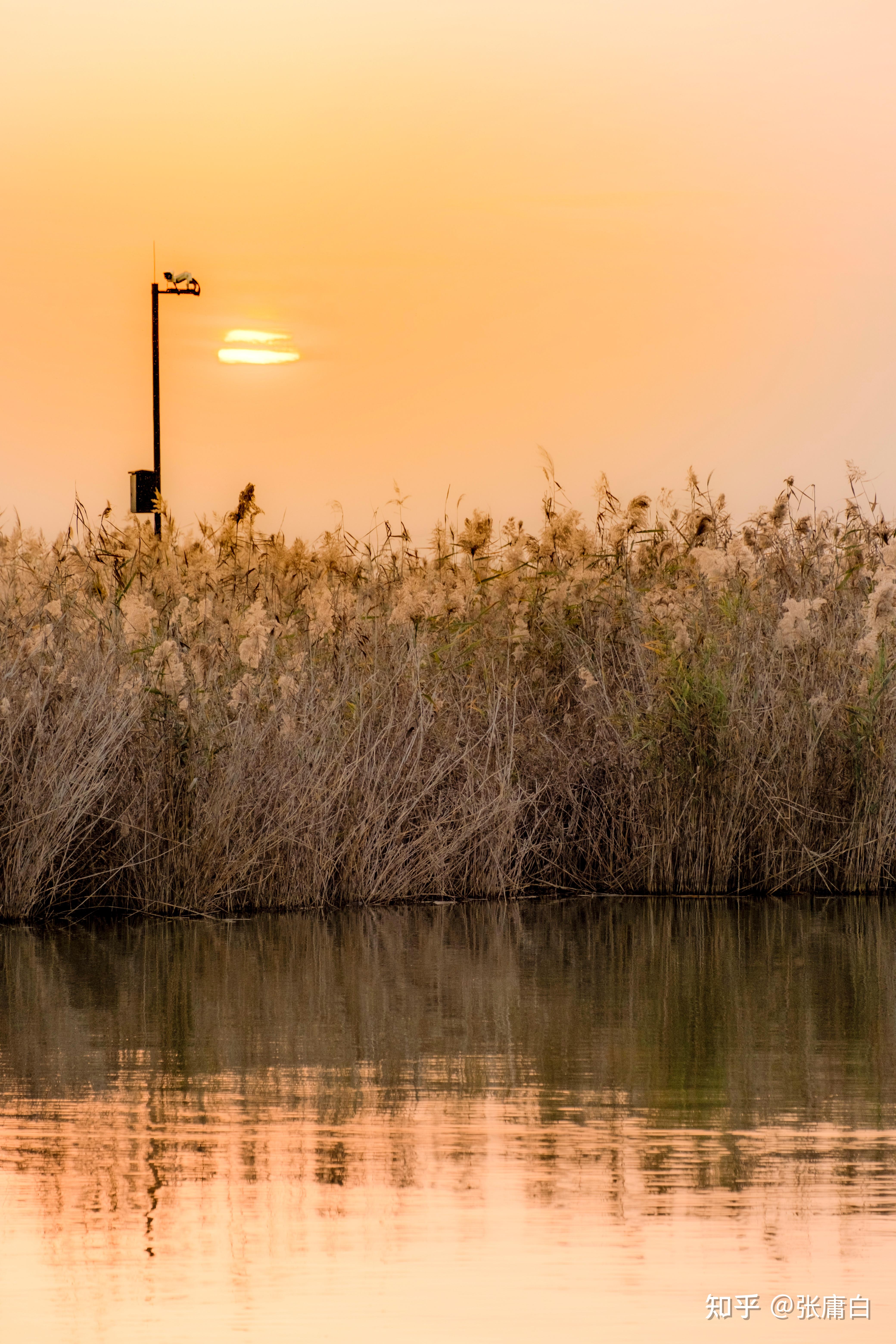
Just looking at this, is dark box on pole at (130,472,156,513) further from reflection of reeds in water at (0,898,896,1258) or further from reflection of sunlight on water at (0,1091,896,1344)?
reflection of sunlight on water at (0,1091,896,1344)

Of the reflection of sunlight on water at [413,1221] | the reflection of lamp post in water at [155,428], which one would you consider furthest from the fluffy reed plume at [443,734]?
the reflection of lamp post in water at [155,428]

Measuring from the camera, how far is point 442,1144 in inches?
167

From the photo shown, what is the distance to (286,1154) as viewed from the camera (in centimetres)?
414

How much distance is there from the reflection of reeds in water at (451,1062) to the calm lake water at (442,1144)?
0.01 metres

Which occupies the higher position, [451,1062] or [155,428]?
[155,428]

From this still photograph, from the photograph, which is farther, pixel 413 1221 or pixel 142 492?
pixel 142 492

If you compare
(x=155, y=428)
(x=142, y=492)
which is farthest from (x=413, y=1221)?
(x=155, y=428)

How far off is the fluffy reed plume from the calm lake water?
48.8 inches

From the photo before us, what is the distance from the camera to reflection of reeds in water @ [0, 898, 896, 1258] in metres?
3.98

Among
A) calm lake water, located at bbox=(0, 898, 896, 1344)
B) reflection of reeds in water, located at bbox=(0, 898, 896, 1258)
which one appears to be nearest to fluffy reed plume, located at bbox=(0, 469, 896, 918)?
reflection of reeds in water, located at bbox=(0, 898, 896, 1258)

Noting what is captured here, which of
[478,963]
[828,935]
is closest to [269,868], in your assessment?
[478,963]

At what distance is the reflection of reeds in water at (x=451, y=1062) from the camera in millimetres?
3977

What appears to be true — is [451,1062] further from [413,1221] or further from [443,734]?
[443,734]

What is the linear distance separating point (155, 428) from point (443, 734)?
18.4 m
